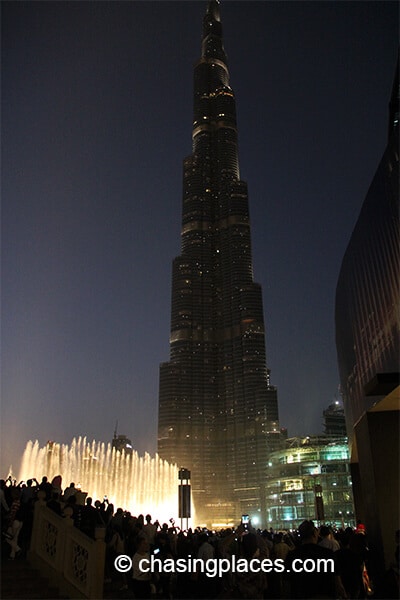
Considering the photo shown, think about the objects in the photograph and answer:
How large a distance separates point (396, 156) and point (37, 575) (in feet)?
40.1

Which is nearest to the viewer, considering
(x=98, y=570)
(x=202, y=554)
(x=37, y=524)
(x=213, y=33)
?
(x=98, y=570)

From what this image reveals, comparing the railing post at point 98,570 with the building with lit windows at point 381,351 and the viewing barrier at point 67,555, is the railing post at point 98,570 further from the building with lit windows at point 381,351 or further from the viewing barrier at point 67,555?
the building with lit windows at point 381,351

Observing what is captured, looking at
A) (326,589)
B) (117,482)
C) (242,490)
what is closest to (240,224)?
(242,490)

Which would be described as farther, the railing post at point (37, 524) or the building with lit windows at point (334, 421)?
the building with lit windows at point (334, 421)

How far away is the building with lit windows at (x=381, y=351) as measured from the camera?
459 inches

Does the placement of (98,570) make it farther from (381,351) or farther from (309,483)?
(309,483)

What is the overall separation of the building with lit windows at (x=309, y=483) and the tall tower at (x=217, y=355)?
16.9m

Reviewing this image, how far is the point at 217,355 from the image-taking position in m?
130

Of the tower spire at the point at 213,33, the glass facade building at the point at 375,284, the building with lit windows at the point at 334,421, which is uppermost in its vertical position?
the tower spire at the point at 213,33

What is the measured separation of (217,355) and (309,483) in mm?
50092

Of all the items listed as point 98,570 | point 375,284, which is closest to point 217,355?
point 375,284

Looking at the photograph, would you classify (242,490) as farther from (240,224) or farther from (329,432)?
(240,224)

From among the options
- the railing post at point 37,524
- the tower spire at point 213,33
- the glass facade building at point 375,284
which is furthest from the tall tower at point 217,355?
the railing post at point 37,524

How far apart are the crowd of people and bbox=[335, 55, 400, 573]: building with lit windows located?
151 cm
